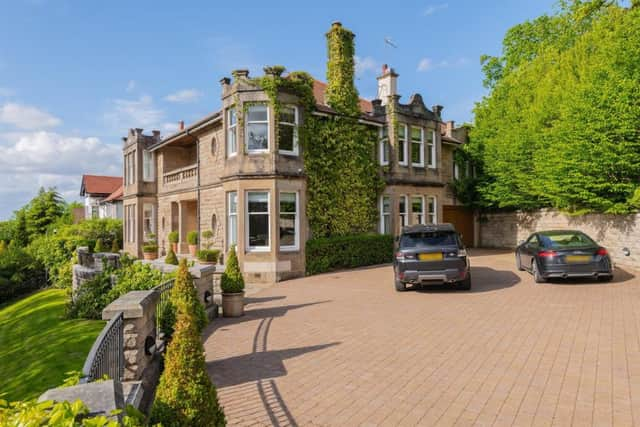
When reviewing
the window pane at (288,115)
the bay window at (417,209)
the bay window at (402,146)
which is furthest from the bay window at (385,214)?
the window pane at (288,115)

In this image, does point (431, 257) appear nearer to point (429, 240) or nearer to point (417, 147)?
point (429, 240)

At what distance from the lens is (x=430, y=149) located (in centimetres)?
2333

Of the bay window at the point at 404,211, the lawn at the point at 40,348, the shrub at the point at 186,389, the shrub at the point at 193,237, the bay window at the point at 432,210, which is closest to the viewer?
the shrub at the point at 186,389

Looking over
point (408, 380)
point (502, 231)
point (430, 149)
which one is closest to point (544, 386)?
point (408, 380)

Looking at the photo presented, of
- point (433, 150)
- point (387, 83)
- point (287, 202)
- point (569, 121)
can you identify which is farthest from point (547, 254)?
Result: point (387, 83)

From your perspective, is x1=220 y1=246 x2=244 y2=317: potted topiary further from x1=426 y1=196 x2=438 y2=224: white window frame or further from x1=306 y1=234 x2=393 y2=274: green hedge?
x1=426 y1=196 x2=438 y2=224: white window frame

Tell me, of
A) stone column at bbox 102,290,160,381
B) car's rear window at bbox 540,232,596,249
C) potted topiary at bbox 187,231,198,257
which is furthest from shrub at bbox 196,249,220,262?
car's rear window at bbox 540,232,596,249

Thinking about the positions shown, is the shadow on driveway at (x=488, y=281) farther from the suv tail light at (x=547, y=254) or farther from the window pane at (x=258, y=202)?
the window pane at (x=258, y=202)

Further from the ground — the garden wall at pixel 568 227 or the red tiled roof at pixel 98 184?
the red tiled roof at pixel 98 184

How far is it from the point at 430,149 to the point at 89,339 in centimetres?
1869

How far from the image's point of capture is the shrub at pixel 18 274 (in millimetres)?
22062

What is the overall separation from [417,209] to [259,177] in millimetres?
9909

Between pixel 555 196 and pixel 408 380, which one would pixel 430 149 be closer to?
pixel 555 196

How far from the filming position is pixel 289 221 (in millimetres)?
16797
